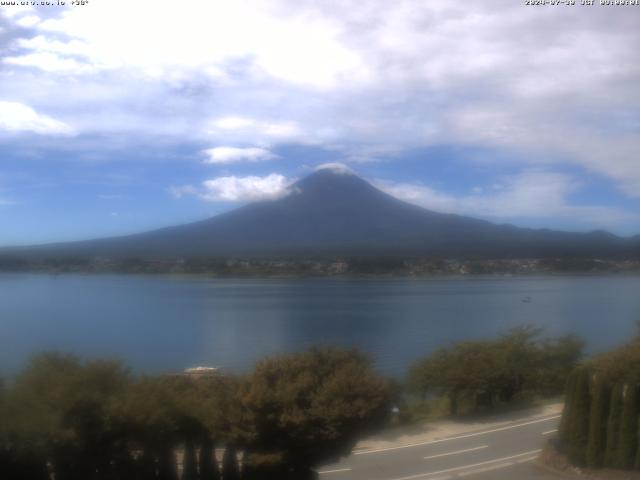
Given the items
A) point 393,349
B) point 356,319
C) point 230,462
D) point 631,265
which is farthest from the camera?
point 631,265

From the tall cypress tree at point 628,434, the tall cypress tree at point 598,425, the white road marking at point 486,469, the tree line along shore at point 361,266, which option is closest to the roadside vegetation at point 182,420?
the white road marking at point 486,469

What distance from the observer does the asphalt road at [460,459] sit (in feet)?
36.6

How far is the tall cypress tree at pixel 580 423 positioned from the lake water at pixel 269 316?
8.34m

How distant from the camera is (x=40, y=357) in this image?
9.03 meters

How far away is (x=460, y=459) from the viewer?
40.5ft

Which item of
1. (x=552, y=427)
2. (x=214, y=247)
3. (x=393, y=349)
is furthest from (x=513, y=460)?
(x=214, y=247)

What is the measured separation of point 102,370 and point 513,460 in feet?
24.6

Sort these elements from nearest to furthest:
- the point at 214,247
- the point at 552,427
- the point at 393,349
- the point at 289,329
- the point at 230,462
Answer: the point at 230,462, the point at 552,427, the point at 393,349, the point at 289,329, the point at 214,247

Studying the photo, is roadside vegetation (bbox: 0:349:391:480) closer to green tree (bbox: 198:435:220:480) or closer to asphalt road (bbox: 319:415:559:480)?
green tree (bbox: 198:435:220:480)

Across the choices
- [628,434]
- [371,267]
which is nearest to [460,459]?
[628,434]

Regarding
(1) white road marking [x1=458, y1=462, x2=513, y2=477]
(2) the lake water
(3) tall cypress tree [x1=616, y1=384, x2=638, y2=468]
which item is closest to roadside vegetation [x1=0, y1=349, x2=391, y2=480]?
(1) white road marking [x1=458, y1=462, x2=513, y2=477]

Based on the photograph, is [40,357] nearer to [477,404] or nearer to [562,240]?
[477,404]

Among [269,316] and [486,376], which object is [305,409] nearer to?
[486,376]

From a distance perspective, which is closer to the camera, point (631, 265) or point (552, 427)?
point (552, 427)
